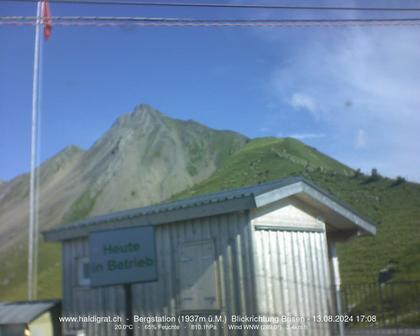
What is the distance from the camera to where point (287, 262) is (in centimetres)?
1041

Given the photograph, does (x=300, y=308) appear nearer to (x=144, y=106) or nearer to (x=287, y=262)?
(x=287, y=262)

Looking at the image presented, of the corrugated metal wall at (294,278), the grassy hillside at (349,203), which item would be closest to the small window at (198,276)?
the corrugated metal wall at (294,278)

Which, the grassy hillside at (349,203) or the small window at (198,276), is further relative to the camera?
the grassy hillside at (349,203)

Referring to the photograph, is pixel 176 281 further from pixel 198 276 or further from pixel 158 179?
pixel 158 179

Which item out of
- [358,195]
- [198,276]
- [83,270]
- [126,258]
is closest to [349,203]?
[358,195]

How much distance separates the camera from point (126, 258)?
710cm

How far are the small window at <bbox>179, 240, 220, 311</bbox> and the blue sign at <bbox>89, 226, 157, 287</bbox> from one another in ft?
9.82

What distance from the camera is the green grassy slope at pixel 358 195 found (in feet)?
79.1

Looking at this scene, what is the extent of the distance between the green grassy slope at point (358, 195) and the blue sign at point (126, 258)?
1508 centimetres

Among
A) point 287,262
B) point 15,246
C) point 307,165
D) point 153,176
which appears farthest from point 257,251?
point 153,176

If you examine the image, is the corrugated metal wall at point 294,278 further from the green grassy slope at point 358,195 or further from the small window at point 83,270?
the green grassy slope at point 358,195

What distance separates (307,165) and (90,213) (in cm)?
2232

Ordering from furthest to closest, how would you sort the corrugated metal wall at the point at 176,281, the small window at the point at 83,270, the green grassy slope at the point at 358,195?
the green grassy slope at the point at 358,195, the small window at the point at 83,270, the corrugated metal wall at the point at 176,281

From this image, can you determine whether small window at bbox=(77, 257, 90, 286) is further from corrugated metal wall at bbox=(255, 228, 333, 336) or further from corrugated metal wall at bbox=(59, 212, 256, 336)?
corrugated metal wall at bbox=(255, 228, 333, 336)
